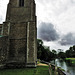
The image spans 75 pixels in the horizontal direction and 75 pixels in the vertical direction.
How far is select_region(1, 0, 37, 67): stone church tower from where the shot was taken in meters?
15.1

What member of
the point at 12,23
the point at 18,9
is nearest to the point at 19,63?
the point at 12,23

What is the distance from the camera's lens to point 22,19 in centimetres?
1778

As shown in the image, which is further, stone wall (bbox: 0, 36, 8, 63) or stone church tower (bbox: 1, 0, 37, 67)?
stone church tower (bbox: 1, 0, 37, 67)

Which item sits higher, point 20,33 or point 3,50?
point 20,33

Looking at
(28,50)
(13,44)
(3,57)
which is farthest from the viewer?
(13,44)

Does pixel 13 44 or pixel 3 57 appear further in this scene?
pixel 13 44

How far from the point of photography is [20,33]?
17.0m

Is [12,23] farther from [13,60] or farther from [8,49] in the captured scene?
[13,60]

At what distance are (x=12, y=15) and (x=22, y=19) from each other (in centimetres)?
251

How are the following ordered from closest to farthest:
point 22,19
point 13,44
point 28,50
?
point 28,50 → point 13,44 → point 22,19

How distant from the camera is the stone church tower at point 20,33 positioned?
1512cm

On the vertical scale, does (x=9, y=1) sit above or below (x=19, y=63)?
above

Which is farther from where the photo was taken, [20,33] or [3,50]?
[20,33]

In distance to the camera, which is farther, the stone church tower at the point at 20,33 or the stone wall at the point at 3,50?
the stone church tower at the point at 20,33
